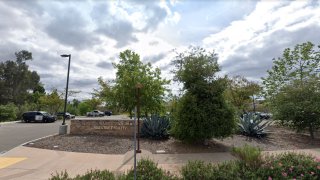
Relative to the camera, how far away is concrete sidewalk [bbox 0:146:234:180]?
8.01 m

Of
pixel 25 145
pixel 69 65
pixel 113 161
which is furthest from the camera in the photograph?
pixel 69 65

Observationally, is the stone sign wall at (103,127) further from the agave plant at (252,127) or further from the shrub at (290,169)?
the shrub at (290,169)

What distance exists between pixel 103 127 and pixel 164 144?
4.50 meters

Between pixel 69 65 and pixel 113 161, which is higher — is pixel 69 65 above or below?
above

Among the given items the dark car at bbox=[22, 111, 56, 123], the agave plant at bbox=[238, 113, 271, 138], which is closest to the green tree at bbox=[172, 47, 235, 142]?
the agave plant at bbox=[238, 113, 271, 138]

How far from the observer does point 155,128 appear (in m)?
13.8

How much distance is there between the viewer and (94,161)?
948cm

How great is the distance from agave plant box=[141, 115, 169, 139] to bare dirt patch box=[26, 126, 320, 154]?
43 centimetres

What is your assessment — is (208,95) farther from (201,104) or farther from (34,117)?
(34,117)

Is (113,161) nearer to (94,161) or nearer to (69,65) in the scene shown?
(94,161)

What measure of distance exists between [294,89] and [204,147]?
686cm

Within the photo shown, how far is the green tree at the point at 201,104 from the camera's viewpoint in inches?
452

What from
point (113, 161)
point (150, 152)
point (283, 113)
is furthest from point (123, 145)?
point (283, 113)

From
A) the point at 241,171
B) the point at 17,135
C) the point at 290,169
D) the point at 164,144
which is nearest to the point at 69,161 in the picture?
the point at 164,144
